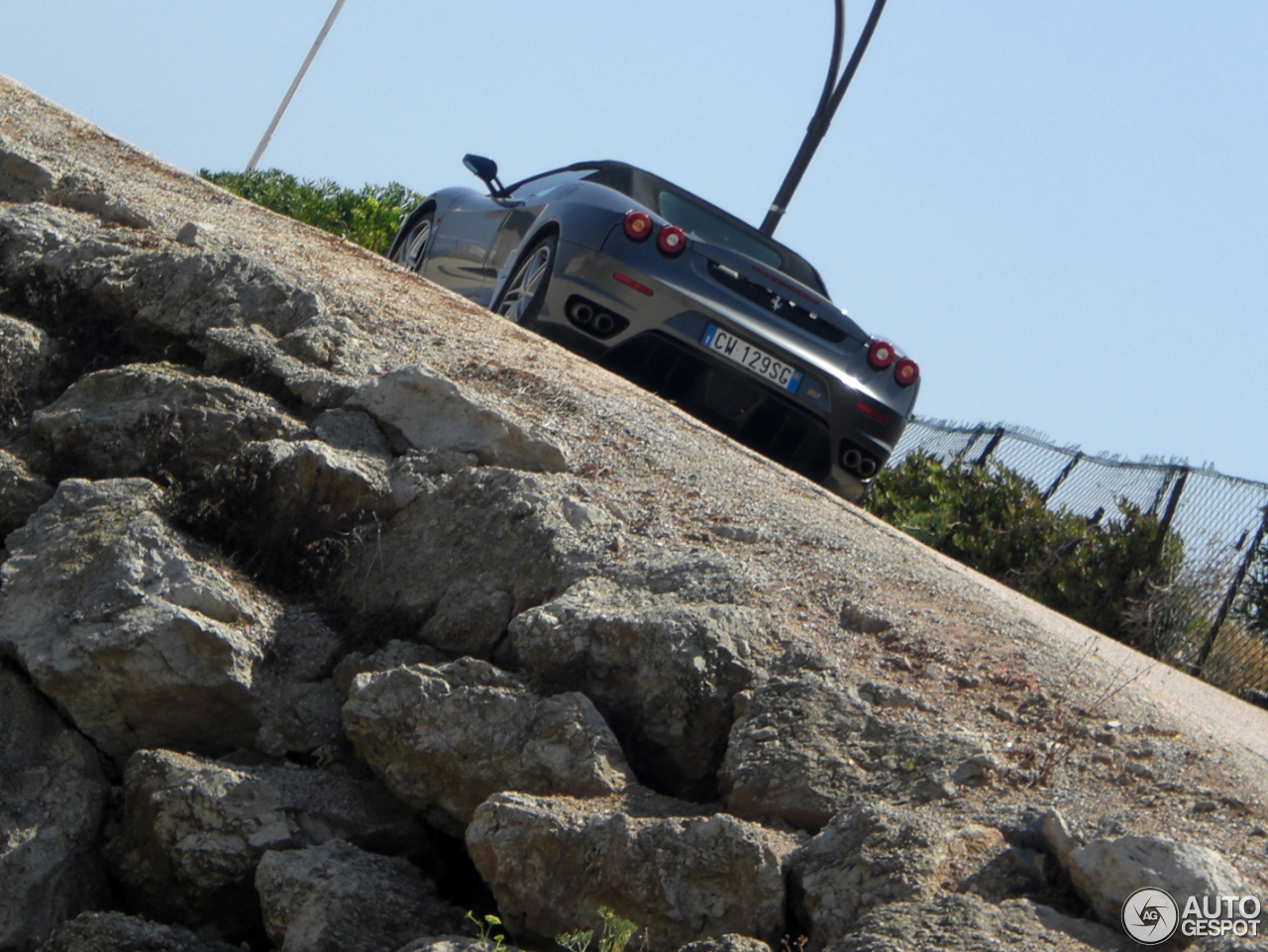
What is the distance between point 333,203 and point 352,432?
36.3 feet

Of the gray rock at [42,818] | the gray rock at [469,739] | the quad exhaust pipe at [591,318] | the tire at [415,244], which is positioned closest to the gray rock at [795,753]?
the gray rock at [469,739]

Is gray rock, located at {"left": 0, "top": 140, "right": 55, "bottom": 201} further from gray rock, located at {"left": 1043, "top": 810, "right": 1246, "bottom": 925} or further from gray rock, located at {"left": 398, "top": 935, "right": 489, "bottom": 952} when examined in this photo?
gray rock, located at {"left": 1043, "top": 810, "right": 1246, "bottom": 925}

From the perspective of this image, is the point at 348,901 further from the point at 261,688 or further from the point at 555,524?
the point at 555,524

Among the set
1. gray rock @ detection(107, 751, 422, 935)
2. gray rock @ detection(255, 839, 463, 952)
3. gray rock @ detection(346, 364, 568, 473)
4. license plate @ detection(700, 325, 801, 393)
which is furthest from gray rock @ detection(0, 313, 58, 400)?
license plate @ detection(700, 325, 801, 393)

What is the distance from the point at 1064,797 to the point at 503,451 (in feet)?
8.07

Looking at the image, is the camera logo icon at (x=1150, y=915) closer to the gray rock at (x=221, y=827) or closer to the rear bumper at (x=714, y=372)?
the gray rock at (x=221, y=827)

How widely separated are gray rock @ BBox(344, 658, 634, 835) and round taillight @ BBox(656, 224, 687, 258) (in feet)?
9.78

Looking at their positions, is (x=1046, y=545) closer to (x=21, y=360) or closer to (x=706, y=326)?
(x=706, y=326)

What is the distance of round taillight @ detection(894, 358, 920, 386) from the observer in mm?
6559

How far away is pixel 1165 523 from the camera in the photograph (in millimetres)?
9492

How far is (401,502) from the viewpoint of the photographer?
4531 mm

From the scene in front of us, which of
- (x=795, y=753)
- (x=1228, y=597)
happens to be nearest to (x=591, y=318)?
(x=795, y=753)

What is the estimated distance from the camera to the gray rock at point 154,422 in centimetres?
462

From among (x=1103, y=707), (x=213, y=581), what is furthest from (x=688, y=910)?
(x=213, y=581)
